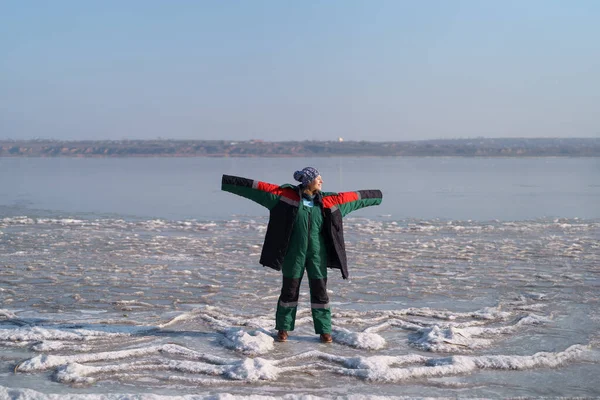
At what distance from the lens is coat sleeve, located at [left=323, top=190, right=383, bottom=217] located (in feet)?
19.0

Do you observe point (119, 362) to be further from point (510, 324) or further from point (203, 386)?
point (510, 324)

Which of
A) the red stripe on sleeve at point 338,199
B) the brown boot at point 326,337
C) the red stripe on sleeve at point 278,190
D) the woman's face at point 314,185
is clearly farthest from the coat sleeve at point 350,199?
the brown boot at point 326,337

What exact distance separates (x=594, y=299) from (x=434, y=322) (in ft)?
7.37

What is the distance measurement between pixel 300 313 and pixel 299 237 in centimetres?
154

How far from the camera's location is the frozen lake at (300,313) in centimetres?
489

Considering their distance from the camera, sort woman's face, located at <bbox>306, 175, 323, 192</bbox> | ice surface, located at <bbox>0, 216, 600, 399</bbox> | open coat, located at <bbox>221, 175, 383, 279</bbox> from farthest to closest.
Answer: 1. woman's face, located at <bbox>306, 175, 323, 192</bbox>
2. open coat, located at <bbox>221, 175, 383, 279</bbox>
3. ice surface, located at <bbox>0, 216, 600, 399</bbox>

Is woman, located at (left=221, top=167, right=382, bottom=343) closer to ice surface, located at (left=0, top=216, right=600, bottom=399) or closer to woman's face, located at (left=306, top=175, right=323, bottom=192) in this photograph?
woman's face, located at (left=306, top=175, right=323, bottom=192)

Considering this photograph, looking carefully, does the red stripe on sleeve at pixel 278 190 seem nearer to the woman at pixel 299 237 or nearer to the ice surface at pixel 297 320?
the woman at pixel 299 237

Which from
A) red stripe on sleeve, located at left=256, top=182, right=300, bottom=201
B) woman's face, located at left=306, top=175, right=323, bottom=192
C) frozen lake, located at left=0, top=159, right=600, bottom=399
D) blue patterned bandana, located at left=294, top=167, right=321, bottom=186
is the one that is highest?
blue patterned bandana, located at left=294, top=167, right=321, bottom=186

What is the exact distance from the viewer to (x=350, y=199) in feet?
19.4

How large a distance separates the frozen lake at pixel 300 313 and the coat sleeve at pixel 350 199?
1.11 meters

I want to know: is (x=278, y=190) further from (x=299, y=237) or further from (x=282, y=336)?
(x=282, y=336)

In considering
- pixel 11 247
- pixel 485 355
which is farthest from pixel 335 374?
pixel 11 247

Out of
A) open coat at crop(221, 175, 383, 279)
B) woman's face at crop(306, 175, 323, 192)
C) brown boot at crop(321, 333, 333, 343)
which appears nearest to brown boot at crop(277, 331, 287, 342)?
brown boot at crop(321, 333, 333, 343)
